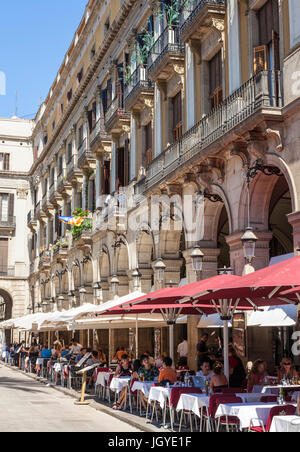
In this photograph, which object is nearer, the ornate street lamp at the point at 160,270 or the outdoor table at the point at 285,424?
the outdoor table at the point at 285,424

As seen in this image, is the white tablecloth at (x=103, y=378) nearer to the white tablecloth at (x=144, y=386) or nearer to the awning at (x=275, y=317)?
the white tablecloth at (x=144, y=386)

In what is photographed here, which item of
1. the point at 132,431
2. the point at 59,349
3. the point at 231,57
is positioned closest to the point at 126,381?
the point at 132,431

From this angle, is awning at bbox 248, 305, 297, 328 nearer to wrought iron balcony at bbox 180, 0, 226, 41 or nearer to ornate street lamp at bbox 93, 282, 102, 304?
wrought iron balcony at bbox 180, 0, 226, 41

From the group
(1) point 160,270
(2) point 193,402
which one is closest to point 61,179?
(1) point 160,270

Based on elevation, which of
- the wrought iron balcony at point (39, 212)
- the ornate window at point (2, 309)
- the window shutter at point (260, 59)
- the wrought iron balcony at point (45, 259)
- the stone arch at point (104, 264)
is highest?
the wrought iron balcony at point (39, 212)

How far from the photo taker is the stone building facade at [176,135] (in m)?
15.3

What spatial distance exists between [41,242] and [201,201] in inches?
1309

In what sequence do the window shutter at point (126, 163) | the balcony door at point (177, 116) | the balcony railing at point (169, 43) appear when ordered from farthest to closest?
1. the window shutter at point (126, 163)
2. the balcony door at point (177, 116)
3. the balcony railing at point (169, 43)

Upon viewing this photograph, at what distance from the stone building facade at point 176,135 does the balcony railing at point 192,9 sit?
0.17ft

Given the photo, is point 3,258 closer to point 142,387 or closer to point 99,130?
point 99,130

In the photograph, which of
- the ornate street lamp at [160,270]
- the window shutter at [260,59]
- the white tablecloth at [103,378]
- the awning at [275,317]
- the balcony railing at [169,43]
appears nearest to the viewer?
the awning at [275,317]

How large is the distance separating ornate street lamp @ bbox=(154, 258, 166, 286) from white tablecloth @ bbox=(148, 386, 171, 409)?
9.35m

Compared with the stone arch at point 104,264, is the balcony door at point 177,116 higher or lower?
higher

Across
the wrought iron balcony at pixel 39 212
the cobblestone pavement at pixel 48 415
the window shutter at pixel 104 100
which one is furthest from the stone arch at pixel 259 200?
the wrought iron balcony at pixel 39 212
